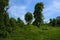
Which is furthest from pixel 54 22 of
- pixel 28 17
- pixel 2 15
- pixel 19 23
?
pixel 2 15

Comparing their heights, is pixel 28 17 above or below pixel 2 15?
above

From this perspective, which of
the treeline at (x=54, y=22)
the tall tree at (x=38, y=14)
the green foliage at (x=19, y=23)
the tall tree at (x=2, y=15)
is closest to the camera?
the tall tree at (x=2, y=15)

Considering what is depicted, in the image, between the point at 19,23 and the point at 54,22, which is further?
the point at 54,22

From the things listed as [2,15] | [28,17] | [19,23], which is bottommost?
[19,23]

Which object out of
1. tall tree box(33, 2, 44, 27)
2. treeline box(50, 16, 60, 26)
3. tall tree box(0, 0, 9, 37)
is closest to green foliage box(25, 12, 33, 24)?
tall tree box(33, 2, 44, 27)

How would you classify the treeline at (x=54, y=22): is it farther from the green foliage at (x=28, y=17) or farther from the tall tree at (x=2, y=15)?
the tall tree at (x=2, y=15)

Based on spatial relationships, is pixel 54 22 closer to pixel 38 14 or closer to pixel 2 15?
pixel 38 14

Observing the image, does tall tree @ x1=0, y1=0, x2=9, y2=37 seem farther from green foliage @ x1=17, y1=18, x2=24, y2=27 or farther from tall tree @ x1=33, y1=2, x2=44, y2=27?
tall tree @ x1=33, y1=2, x2=44, y2=27

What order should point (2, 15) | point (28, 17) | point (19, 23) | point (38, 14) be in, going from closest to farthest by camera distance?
point (2, 15) < point (19, 23) < point (38, 14) < point (28, 17)

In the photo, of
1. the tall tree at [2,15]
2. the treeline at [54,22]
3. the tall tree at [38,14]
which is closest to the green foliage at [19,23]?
the tall tree at [38,14]

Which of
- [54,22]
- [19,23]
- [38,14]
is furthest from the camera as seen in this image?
[54,22]

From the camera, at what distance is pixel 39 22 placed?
67.9m

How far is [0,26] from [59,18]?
41.3m

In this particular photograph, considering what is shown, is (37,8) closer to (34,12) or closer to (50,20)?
(34,12)
